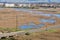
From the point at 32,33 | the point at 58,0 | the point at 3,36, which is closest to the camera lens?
the point at 3,36

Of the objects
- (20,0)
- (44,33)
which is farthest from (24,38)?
(20,0)

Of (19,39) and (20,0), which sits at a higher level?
(19,39)

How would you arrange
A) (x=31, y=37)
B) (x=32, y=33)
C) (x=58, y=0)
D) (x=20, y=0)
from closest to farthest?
(x=31, y=37)
(x=32, y=33)
(x=58, y=0)
(x=20, y=0)

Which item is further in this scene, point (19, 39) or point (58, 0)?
A: point (58, 0)

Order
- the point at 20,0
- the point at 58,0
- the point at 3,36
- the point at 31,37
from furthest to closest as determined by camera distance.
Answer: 1. the point at 20,0
2. the point at 58,0
3. the point at 31,37
4. the point at 3,36

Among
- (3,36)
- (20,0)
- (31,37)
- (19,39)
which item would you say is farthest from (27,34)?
(20,0)

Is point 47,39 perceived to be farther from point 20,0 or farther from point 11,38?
point 20,0

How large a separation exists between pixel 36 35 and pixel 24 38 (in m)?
2.43

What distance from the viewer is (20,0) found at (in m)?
132

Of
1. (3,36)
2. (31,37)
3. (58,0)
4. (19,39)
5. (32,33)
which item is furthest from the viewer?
(58,0)

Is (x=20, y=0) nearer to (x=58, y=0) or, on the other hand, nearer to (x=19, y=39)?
(x=58, y=0)

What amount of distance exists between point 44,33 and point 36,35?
1.63 metres

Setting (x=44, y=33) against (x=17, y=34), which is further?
(x=44, y=33)

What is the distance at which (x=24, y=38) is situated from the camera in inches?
754
